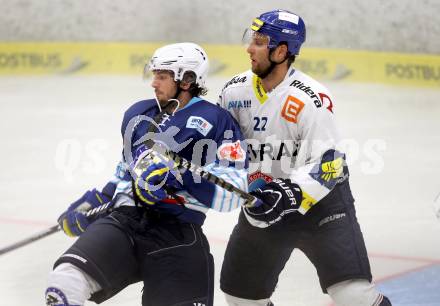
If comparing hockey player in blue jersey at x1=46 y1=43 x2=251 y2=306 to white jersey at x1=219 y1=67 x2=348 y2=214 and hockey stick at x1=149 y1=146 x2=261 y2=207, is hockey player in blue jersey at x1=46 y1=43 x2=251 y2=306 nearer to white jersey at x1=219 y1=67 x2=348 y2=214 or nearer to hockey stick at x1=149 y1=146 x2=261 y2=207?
hockey stick at x1=149 y1=146 x2=261 y2=207

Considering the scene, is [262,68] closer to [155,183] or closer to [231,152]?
[231,152]

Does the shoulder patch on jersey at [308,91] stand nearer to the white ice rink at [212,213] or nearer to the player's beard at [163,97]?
the player's beard at [163,97]

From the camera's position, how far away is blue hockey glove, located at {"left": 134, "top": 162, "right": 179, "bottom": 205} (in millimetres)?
3286

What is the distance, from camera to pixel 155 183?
→ 10.8 ft

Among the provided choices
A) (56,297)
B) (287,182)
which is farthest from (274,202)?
(56,297)

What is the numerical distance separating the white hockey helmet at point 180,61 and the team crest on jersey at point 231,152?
30cm

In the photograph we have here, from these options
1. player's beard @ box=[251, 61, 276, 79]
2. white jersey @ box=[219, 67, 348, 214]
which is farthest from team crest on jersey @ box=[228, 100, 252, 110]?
player's beard @ box=[251, 61, 276, 79]

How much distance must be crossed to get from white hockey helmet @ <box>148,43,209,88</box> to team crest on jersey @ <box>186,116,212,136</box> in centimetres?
18

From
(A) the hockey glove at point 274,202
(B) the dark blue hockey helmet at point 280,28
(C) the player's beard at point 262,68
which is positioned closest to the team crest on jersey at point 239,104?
(C) the player's beard at point 262,68

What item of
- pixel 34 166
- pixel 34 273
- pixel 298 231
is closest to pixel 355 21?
pixel 34 166

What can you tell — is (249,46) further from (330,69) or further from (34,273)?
(330,69)

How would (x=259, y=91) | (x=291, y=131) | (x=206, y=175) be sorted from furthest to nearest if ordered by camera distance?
(x=259, y=91), (x=291, y=131), (x=206, y=175)

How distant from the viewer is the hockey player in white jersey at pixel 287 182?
347 centimetres

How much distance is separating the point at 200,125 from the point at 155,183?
0.90 feet
